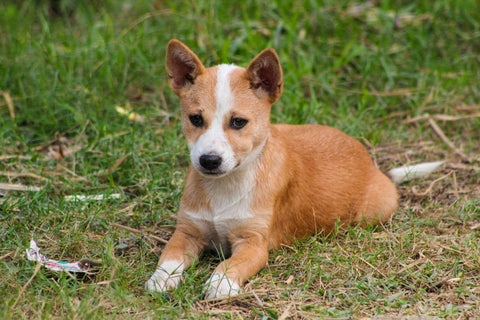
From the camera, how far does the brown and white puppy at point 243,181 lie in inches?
165

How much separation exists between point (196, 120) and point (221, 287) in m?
1.15

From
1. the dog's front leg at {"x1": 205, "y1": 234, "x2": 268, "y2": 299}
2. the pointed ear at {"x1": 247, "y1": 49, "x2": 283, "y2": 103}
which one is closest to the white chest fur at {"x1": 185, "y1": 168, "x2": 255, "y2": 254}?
the dog's front leg at {"x1": 205, "y1": 234, "x2": 268, "y2": 299}

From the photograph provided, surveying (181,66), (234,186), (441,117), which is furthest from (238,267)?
(441,117)

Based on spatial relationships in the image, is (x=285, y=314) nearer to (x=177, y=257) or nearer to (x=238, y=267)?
(x=238, y=267)

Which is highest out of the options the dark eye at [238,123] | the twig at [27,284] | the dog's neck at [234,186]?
the dark eye at [238,123]

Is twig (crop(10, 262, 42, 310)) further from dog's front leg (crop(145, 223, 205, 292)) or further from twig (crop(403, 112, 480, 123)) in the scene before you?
twig (crop(403, 112, 480, 123))

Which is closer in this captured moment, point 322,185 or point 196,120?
point 196,120

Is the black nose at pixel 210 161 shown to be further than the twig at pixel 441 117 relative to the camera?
No

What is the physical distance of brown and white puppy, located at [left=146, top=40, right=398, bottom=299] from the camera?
4.20 metres

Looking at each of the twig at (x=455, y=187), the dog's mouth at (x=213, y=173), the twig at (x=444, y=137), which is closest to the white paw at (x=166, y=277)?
the dog's mouth at (x=213, y=173)

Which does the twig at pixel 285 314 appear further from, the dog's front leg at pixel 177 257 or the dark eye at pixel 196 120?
the dark eye at pixel 196 120

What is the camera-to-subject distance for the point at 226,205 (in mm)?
4539

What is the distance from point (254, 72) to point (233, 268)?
53.8 inches

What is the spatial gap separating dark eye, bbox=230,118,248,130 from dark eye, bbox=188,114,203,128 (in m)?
0.22
